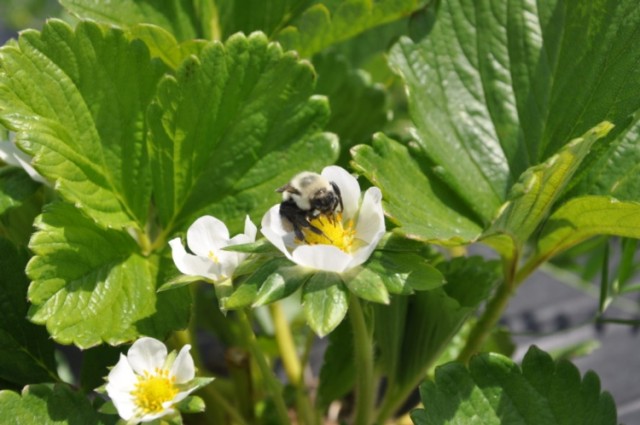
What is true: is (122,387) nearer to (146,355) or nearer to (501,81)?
(146,355)

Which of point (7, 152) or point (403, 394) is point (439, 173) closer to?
point (403, 394)

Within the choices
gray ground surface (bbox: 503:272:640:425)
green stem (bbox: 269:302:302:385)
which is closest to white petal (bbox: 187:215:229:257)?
green stem (bbox: 269:302:302:385)

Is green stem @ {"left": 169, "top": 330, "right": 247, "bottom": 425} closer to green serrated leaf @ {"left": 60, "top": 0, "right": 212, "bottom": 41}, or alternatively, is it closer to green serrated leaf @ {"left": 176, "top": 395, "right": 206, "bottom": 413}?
green serrated leaf @ {"left": 176, "top": 395, "right": 206, "bottom": 413}

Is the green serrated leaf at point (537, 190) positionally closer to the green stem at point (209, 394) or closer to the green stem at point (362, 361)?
the green stem at point (362, 361)

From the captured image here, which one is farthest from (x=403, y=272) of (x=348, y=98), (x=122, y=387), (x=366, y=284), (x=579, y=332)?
(x=579, y=332)

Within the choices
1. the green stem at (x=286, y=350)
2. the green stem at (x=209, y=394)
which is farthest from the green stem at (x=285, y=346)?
the green stem at (x=209, y=394)

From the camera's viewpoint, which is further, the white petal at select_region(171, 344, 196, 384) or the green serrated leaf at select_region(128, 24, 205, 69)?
the green serrated leaf at select_region(128, 24, 205, 69)
